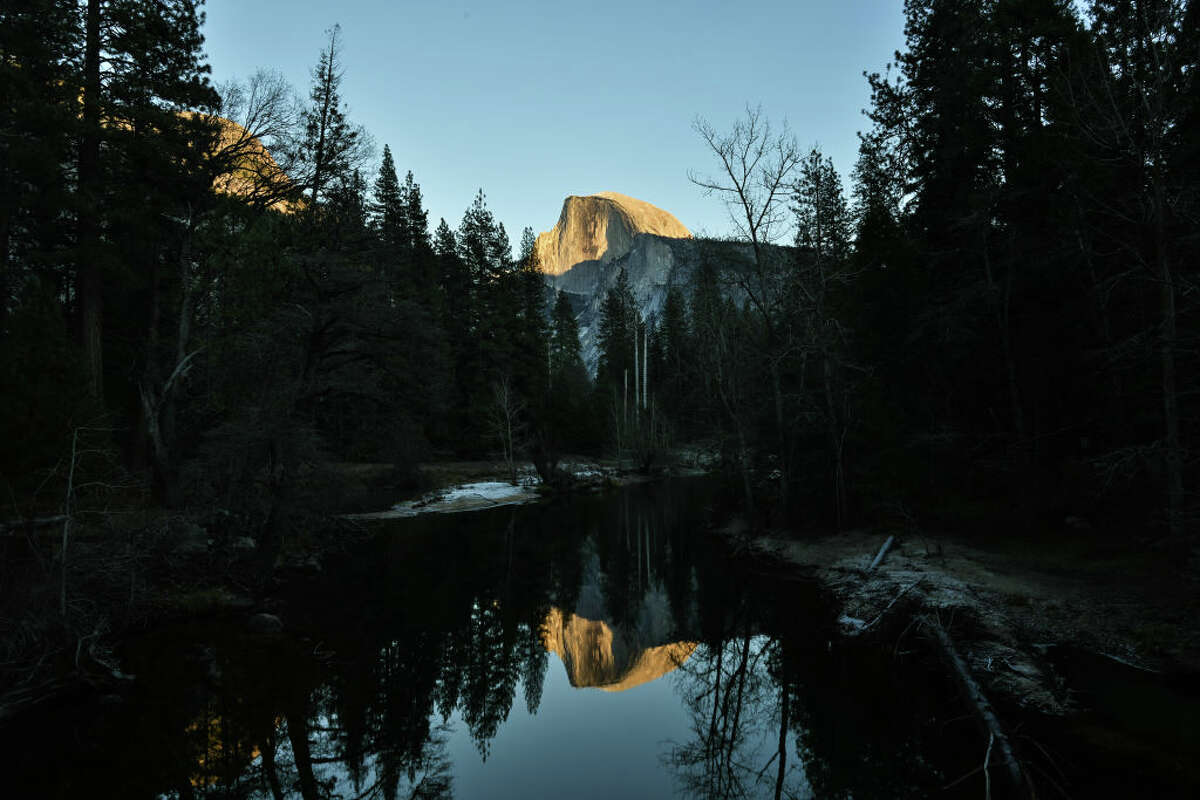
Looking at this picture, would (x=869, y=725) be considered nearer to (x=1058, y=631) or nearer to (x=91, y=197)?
(x=1058, y=631)

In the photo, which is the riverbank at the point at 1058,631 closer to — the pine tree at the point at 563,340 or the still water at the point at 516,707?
the still water at the point at 516,707

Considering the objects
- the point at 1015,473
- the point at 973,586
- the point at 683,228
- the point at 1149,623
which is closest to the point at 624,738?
the point at 973,586

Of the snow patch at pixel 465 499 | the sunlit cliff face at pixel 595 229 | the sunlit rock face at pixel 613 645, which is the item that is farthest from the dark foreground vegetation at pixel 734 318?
the sunlit cliff face at pixel 595 229

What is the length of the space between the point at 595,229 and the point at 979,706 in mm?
179450

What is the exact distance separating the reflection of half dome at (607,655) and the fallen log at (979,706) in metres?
4.48

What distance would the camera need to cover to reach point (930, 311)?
16.2 metres

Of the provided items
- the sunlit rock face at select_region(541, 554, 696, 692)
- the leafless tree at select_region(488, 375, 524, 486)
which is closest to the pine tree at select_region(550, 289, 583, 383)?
the leafless tree at select_region(488, 375, 524, 486)

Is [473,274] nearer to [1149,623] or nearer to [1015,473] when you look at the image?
[1015,473]

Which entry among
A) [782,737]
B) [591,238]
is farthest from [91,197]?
[591,238]

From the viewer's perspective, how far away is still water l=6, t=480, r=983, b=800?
22.5 feet

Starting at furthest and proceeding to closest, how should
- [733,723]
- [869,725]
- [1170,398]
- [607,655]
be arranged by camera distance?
[607,655]
[1170,398]
[733,723]
[869,725]

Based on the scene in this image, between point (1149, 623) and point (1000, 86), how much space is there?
15466 millimetres

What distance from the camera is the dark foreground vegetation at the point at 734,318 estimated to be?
10.9 meters

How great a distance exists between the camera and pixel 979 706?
21.7ft
